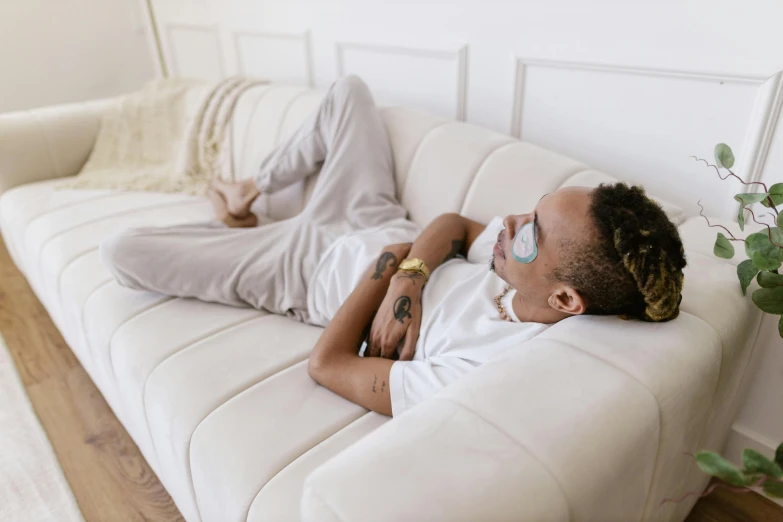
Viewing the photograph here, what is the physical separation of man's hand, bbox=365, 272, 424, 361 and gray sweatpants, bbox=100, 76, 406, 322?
30 centimetres

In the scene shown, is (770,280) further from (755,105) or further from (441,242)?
(441,242)

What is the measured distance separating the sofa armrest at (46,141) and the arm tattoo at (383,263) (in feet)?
5.76

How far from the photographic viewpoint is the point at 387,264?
4.06ft

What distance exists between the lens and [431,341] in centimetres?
106

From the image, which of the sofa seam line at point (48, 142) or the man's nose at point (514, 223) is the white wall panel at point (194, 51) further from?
the man's nose at point (514, 223)

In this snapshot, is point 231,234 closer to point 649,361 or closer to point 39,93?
point 649,361

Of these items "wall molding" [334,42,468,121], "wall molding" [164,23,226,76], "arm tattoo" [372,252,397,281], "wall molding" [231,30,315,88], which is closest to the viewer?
"arm tattoo" [372,252,397,281]

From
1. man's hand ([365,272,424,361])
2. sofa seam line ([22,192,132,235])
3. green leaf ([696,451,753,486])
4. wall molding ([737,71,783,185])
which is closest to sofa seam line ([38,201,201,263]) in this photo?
sofa seam line ([22,192,132,235])

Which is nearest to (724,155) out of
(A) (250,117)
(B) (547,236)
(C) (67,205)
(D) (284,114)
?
(B) (547,236)

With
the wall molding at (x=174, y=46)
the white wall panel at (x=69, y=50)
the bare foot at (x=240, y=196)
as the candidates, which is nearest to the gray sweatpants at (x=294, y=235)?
the bare foot at (x=240, y=196)

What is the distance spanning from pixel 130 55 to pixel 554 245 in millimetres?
3352

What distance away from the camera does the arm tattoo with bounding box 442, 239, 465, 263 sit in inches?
49.9

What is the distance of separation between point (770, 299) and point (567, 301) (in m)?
0.30

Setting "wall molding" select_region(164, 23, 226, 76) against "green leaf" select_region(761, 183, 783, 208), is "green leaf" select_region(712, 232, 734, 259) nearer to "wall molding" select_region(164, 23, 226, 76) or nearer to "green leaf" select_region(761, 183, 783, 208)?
"green leaf" select_region(761, 183, 783, 208)
